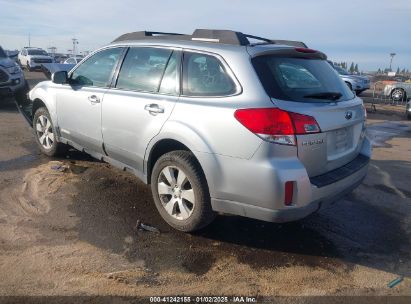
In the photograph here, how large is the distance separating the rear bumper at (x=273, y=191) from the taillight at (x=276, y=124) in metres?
0.19

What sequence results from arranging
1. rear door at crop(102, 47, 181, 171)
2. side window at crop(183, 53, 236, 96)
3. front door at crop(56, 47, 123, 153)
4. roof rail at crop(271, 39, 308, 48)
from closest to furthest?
side window at crop(183, 53, 236, 96) < rear door at crop(102, 47, 181, 171) < roof rail at crop(271, 39, 308, 48) < front door at crop(56, 47, 123, 153)

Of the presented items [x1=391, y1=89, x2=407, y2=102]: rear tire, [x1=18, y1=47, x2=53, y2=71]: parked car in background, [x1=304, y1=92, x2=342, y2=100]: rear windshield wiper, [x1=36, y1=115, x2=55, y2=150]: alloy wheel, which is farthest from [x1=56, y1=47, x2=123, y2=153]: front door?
[x1=18, y1=47, x2=53, y2=71]: parked car in background

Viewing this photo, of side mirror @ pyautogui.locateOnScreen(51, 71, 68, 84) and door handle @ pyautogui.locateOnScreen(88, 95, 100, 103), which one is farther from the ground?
side mirror @ pyautogui.locateOnScreen(51, 71, 68, 84)

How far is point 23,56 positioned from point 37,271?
124 feet

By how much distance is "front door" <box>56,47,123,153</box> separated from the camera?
4.85 m

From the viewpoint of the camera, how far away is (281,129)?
326 cm

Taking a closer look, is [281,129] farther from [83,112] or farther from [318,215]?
[83,112]

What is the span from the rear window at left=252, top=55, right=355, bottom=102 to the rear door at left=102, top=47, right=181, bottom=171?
0.89 meters

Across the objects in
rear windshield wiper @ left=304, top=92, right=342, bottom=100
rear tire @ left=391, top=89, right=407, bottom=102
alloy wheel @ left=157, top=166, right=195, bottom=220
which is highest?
rear windshield wiper @ left=304, top=92, right=342, bottom=100

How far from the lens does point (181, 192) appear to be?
392 cm

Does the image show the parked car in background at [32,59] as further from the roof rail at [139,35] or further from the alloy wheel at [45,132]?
the roof rail at [139,35]

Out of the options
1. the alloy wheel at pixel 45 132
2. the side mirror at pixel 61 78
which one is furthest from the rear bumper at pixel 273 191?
the alloy wheel at pixel 45 132

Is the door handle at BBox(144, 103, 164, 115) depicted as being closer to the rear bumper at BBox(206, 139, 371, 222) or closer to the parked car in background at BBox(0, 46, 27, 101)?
the rear bumper at BBox(206, 139, 371, 222)

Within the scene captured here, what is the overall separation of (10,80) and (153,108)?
8587 mm
